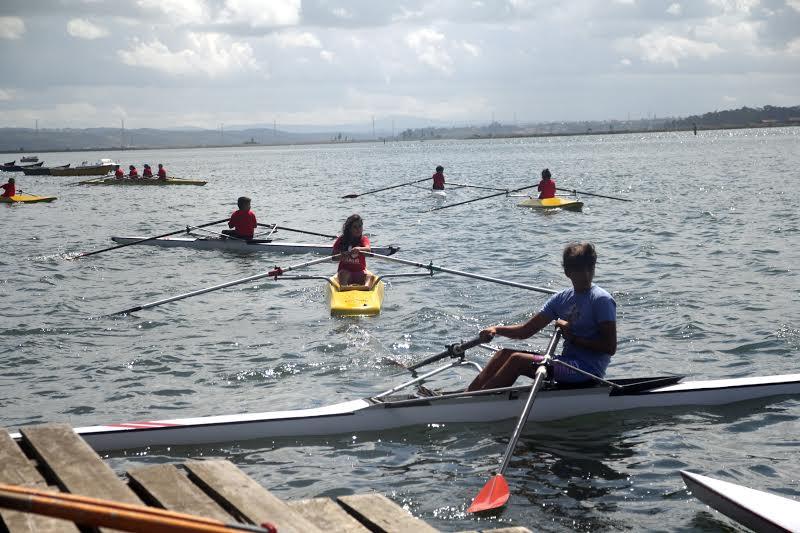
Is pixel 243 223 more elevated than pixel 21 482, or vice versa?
pixel 243 223

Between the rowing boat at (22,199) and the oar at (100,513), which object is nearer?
the oar at (100,513)

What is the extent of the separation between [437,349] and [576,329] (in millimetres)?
4254

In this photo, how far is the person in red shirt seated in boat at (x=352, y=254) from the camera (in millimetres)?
14891

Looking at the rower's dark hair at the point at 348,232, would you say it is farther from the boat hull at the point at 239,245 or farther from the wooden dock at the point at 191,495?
the wooden dock at the point at 191,495

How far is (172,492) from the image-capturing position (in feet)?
15.6

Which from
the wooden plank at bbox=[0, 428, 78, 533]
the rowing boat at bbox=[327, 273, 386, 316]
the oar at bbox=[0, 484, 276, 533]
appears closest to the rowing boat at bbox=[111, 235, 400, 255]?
the rowing boat at bbox=[327, 273, 386, 316]

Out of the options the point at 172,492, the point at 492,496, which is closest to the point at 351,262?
the point at 492,496

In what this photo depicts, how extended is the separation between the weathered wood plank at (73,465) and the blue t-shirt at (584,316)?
4.75 meters

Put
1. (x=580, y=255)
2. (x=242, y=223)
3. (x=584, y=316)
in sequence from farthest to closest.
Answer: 1. (x=242, y=223)
2. (x=584, y=316)
3. (x=580, y=255)

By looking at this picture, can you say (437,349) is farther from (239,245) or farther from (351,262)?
(239,245)

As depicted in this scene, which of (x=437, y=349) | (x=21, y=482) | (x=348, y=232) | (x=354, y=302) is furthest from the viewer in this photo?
(x=348, y=232)

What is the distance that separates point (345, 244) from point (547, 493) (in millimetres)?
8301

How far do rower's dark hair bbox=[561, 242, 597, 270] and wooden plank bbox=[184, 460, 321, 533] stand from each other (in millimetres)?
4246

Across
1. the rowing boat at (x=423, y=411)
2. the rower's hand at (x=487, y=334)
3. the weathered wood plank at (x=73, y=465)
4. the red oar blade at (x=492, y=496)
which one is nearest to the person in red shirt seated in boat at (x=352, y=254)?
the rowing boat at (x=423, y=411)
